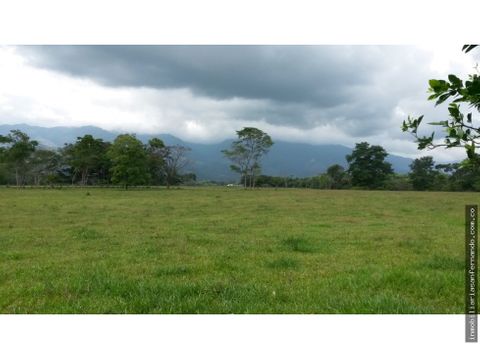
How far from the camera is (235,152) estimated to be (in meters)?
89.9

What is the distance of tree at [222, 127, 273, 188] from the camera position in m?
89.8

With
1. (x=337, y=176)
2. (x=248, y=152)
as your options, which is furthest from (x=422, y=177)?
(x=248, y=152)

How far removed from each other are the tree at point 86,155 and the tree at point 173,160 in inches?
579

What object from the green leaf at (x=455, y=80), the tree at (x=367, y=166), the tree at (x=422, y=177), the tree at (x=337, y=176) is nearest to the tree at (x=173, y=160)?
the tree at (x=337, y=176)

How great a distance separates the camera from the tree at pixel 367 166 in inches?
3725

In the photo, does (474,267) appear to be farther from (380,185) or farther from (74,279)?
(380,185)

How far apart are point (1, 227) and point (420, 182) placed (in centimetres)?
8992

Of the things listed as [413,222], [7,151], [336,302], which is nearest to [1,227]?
[336,302]

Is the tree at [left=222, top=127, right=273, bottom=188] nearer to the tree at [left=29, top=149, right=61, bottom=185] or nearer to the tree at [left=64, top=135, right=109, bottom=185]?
the tree at [left=64, top=135, right=109, bottom=185]

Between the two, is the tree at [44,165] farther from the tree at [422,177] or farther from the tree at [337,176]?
the tree at [422,177]

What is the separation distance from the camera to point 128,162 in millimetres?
73188

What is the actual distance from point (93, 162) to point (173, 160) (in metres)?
19.2

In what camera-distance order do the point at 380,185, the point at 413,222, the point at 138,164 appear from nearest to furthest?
the point at 413,222 → the point at 138,164 → the point at 380,185

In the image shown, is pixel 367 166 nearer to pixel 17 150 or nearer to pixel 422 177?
pixel 422 177
